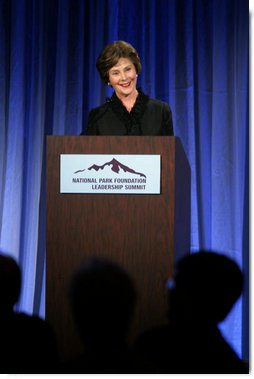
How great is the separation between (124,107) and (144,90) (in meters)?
1.62

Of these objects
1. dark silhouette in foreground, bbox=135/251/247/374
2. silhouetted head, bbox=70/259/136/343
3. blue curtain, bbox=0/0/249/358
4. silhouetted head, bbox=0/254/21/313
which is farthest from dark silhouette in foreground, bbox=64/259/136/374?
blue curtain, bbox=0/0/249/358

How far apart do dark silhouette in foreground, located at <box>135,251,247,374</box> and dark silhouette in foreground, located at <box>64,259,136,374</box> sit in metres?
0.14

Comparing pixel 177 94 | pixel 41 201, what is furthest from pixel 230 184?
pixel 41 201

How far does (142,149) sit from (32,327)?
0.87m

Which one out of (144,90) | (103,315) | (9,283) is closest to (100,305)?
(103,315)

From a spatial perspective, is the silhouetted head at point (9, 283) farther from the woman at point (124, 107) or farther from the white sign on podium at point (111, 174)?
the woman at point (124, 107)

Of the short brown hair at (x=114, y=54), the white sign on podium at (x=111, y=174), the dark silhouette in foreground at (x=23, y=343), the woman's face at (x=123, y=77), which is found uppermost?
the short brown hair at (x=114, y=54)

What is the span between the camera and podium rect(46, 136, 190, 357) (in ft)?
6.61

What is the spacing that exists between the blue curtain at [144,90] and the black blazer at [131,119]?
1.54 m

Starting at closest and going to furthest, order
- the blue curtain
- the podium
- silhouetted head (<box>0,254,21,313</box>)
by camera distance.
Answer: silhouetted head (<box>0,254,21,313</box>) < the podium < the blue curtain

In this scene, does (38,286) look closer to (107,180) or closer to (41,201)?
(41,201)

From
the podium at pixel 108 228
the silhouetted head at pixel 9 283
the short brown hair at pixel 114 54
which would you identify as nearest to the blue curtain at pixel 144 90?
the short brown hair at pixel 114 54

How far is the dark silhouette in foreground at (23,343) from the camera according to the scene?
1306 millimetres

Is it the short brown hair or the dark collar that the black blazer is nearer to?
the dark collar
